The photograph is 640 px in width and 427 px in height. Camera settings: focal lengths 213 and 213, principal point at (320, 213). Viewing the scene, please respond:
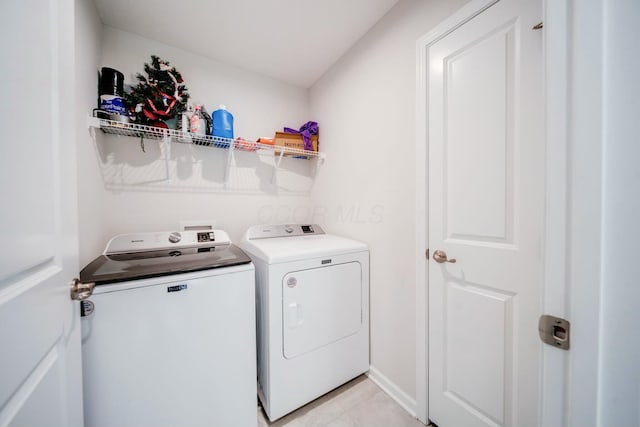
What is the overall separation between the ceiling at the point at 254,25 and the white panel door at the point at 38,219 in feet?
3.52

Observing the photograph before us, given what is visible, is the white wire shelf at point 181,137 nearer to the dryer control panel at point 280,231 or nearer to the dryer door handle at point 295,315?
the dryer control panel at point 280,231

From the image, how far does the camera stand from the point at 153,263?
119cm

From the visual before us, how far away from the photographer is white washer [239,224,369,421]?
4.43 feet

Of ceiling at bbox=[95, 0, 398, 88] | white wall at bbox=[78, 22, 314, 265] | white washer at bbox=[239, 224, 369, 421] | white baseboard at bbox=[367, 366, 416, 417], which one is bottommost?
white baseboard at bbox=[367, 366, 416, 417]

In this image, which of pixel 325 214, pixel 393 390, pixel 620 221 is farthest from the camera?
pixel 325 214

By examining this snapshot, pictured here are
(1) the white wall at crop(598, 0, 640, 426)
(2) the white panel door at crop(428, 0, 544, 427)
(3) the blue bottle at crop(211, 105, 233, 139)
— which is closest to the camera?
(1) the white wall at crop(598, 0, 640, 426)

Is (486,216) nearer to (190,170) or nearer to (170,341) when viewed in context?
(170,341)

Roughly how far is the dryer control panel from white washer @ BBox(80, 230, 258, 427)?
462 mm

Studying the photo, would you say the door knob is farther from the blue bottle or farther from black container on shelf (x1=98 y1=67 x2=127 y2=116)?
black container on shelf (x1=98 y1=67 x2=127 y2=116)

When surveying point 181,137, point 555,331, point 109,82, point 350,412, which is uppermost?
point 109,82

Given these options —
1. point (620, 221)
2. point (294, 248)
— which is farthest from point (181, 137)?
point (620, 221)

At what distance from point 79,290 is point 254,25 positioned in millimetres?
1954

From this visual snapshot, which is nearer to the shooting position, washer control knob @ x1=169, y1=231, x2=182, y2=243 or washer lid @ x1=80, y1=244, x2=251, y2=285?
washer lid @ x1=80, y1=244, x2=251, y2=285

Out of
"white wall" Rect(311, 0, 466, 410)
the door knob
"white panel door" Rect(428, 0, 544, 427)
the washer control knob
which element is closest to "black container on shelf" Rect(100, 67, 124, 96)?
the washer control knob
